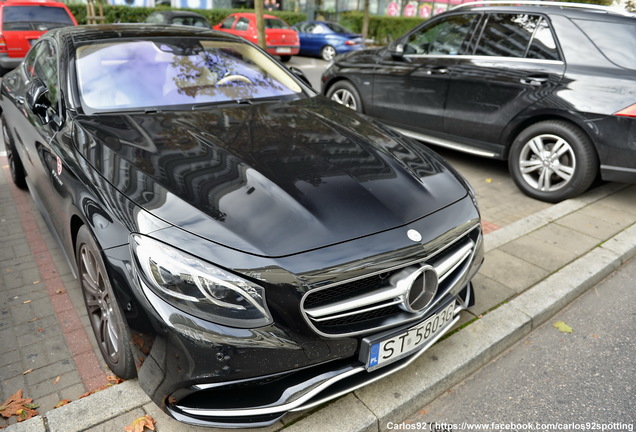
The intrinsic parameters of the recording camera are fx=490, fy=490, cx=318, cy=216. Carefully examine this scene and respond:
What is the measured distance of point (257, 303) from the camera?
1838 mm

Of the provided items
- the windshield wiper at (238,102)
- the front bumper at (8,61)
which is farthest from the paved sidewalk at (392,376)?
the front bumper at (8,61)

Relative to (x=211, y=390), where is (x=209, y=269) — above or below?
above

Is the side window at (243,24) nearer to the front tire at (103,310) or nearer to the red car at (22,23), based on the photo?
the red car at (22,23)

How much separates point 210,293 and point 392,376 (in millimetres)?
1135

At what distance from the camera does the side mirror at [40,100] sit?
9.78 feet

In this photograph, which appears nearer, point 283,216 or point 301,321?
point 301,321

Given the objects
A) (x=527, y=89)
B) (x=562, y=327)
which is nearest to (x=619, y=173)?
(x=527, y=89)

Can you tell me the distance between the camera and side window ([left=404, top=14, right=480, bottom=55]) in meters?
5.51

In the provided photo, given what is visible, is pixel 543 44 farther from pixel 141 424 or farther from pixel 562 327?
pixel 141 424

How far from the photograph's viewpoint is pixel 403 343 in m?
2.13

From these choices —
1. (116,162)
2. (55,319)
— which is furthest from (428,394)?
(55,319)

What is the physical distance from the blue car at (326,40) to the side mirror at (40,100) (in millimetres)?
13982

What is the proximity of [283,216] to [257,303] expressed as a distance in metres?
0.41

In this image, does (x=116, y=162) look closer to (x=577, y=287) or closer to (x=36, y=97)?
(x=36, y=97)
